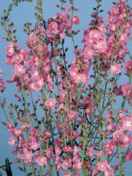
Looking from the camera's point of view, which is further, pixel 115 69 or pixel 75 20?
pixel 75 20

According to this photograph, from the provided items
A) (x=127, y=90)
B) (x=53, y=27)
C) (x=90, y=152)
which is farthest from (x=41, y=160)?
(x=53, y=27)

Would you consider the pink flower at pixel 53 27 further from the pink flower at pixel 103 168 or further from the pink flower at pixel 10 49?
the pink flower at pixel 103 168

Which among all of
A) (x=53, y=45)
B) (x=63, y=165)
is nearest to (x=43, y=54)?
(x=53, y=45)

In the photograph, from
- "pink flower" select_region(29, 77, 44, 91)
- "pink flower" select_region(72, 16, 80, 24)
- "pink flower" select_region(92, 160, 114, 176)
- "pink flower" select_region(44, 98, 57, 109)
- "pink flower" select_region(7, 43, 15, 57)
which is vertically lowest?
"pink flower" select_region(92, 160, 114, 176)

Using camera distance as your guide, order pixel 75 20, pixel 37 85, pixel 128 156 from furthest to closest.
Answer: pixel 75 20 → pixel 128 156 → pixel 37 85

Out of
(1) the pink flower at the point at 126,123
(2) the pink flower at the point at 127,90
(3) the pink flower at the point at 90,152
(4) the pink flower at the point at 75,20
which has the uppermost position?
(4) the pink flower at the point at 75,20

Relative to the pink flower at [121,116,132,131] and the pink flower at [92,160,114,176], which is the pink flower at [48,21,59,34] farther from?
the pink flower at [92,160,114,176]

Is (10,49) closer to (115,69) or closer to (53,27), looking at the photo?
(53,27)

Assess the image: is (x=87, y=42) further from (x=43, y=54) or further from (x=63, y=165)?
(x=63, y=165)

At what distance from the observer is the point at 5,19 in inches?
79.6

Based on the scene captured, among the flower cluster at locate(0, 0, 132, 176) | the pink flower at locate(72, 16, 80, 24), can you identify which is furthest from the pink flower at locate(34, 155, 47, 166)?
the pink flower at locate(72, 16, 80, 24)

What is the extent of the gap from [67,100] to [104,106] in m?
0.16

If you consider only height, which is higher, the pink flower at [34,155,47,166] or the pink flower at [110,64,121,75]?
the pink flower at [110,64,121,75]

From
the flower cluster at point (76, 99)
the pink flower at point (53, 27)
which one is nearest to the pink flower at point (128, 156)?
the flower cluster at point (76, 99)
